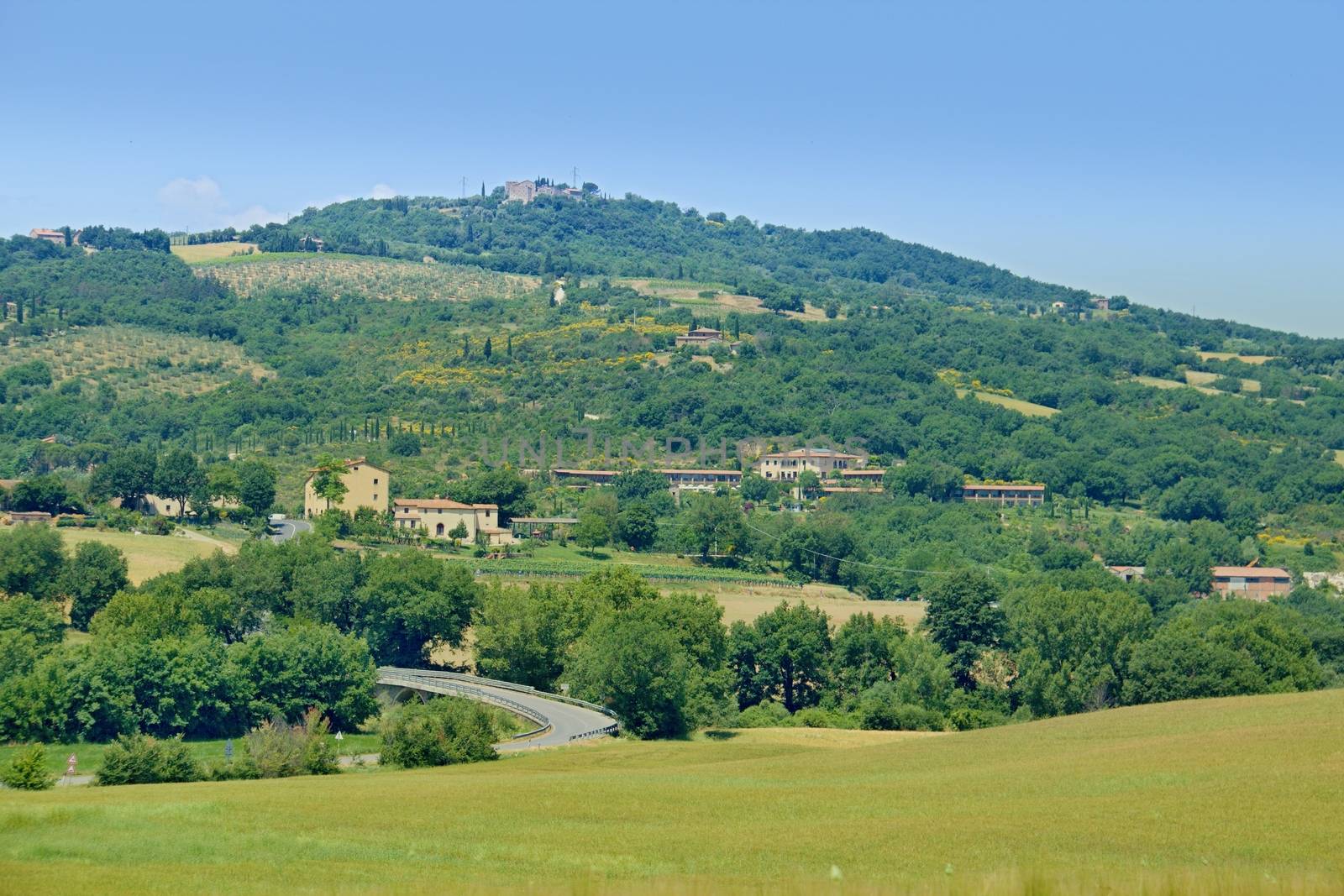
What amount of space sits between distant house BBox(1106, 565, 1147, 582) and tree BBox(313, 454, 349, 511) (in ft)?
169

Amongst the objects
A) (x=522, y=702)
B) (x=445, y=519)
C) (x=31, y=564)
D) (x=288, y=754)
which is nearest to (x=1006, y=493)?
(x=445, y=519)

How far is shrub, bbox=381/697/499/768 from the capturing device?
149ft

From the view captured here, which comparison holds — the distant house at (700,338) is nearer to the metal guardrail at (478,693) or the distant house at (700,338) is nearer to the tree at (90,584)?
the tree at (90,584)

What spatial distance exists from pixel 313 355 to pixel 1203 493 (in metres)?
97.5

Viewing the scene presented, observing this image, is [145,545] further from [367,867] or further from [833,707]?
[367,867]

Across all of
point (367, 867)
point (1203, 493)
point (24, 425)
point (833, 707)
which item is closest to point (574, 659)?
point (833, 707)

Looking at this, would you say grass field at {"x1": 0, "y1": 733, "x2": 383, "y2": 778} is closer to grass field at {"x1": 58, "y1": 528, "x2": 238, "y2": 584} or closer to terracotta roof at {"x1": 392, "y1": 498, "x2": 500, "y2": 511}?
grass field at {"x1": 58, "y1": 528, "x2": 238, "y2": 584}

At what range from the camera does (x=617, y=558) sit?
103m

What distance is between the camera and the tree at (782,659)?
7044 cm

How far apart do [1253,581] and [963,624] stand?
4693 centimetres

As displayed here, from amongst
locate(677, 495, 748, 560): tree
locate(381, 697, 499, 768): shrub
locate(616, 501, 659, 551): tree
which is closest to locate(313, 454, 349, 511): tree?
locate(616, 501, 659, 551): tree

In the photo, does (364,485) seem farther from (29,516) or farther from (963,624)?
(963,624)

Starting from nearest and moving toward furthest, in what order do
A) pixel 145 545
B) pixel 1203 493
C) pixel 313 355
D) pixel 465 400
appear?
pixel 145 545 → pixel 1203 493 → pixel 465 400 → pixel 313 355

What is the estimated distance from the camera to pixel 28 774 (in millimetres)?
38312
